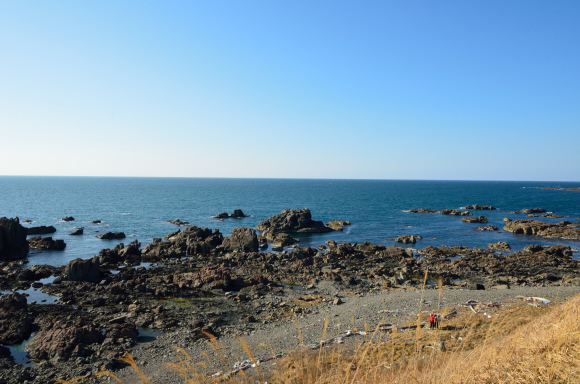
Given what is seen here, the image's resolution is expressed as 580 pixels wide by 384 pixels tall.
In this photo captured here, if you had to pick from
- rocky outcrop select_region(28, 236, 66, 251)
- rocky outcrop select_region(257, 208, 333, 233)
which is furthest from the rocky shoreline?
rocky outcrop select_region(257, 208, 333, 233)

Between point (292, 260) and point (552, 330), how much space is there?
3509cm

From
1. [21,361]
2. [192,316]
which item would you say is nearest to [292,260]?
[192,316]

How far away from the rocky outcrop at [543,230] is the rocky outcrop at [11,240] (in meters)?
80.4

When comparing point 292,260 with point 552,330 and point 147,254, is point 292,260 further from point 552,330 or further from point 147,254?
point 552,330

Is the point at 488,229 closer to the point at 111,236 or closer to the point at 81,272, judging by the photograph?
the point at 81,272

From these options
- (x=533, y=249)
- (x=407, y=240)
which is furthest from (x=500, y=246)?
(x=407, y=240)

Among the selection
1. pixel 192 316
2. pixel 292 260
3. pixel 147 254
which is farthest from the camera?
pixel 147 254

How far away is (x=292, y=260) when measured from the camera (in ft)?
131

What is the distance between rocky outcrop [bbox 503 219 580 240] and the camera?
5616 cm

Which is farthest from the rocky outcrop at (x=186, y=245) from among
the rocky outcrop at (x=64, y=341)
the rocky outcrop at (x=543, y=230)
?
the rocky outcrop at (x=543, y=230)

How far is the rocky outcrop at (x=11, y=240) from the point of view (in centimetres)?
4066

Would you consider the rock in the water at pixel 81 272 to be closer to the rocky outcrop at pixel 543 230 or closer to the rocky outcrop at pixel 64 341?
the rocky outcrop at pixel 64 341

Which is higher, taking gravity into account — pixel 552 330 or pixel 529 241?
pixel 552 330

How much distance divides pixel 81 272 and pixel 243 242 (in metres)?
20.6
